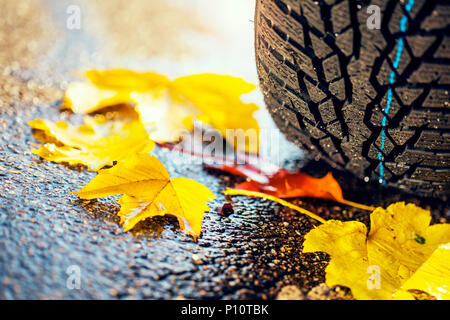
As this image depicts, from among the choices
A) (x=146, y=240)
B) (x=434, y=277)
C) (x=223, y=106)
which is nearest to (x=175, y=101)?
(x=223, y=106)

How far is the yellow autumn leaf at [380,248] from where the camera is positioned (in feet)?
2.34

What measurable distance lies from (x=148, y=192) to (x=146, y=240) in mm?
109

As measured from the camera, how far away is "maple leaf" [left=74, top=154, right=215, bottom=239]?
0.79 meters

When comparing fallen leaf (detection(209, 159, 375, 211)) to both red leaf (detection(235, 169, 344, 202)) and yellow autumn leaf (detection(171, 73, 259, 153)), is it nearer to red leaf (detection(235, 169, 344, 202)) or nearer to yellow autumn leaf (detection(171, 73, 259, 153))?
red leaf (detection(235, 169, 344, 202))

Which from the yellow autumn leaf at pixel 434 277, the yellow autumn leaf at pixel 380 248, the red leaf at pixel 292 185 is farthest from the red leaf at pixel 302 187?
the yellow autumn leaf at pixel 434 277

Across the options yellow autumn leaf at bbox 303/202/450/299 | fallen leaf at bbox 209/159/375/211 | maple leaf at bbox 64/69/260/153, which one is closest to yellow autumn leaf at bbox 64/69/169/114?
maple leaf at bbox 64/69/260/153

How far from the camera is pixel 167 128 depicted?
3.94 ft

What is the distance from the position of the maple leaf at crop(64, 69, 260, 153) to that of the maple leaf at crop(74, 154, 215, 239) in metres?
0.32

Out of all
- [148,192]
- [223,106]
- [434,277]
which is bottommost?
[434,277]

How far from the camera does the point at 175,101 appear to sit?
123cm

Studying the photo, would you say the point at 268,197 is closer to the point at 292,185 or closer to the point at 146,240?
the point at 292,185

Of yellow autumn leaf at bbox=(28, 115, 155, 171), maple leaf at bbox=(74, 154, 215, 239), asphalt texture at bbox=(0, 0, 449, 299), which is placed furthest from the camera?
yellow autumn leaf at bbox=(28, 115, 155, 171)
